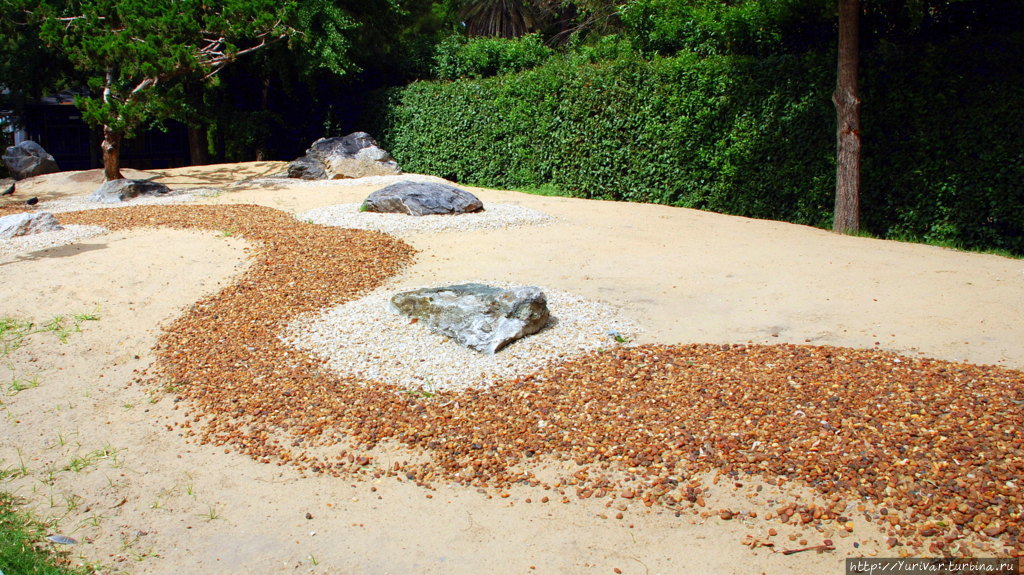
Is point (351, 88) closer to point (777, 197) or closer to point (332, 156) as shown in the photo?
point (332, 156)

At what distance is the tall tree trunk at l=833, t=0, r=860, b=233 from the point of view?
9.24 meters

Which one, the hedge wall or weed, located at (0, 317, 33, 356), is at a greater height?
the hedge wall

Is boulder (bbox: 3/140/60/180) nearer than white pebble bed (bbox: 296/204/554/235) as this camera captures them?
No

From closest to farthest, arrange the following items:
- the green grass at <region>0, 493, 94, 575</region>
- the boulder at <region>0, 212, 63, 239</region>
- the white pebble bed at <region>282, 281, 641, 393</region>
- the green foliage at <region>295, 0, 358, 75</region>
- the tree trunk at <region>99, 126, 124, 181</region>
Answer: the green grass at <region>0, 493, 94, 575</region> < the white pebble bed at <region>282, 281, 641, 393</region> < the boulder at <region>0, 212, 63, 239</region> < the tree trunk at <region>99, 126, 124, 181</region> < the green foliage at <region>295, 0, 358, 75</region>

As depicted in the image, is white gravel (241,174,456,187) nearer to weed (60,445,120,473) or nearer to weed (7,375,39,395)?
weed (7,375,39,395)

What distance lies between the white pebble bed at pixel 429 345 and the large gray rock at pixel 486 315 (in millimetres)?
72

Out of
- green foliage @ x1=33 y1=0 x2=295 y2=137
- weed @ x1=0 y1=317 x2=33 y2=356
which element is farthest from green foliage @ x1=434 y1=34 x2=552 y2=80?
weed @ x1=0 y1=317 x2=33 y2=356

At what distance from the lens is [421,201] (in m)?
10.6

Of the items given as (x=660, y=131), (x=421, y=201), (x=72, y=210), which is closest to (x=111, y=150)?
(x=72, y=210)

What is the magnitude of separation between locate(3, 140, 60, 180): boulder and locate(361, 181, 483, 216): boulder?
10.6m

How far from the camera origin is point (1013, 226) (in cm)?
865

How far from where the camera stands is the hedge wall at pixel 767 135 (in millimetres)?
8742

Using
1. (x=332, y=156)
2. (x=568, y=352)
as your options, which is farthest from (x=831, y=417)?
(x=332, y=156)

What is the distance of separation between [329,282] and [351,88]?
1409 cm
